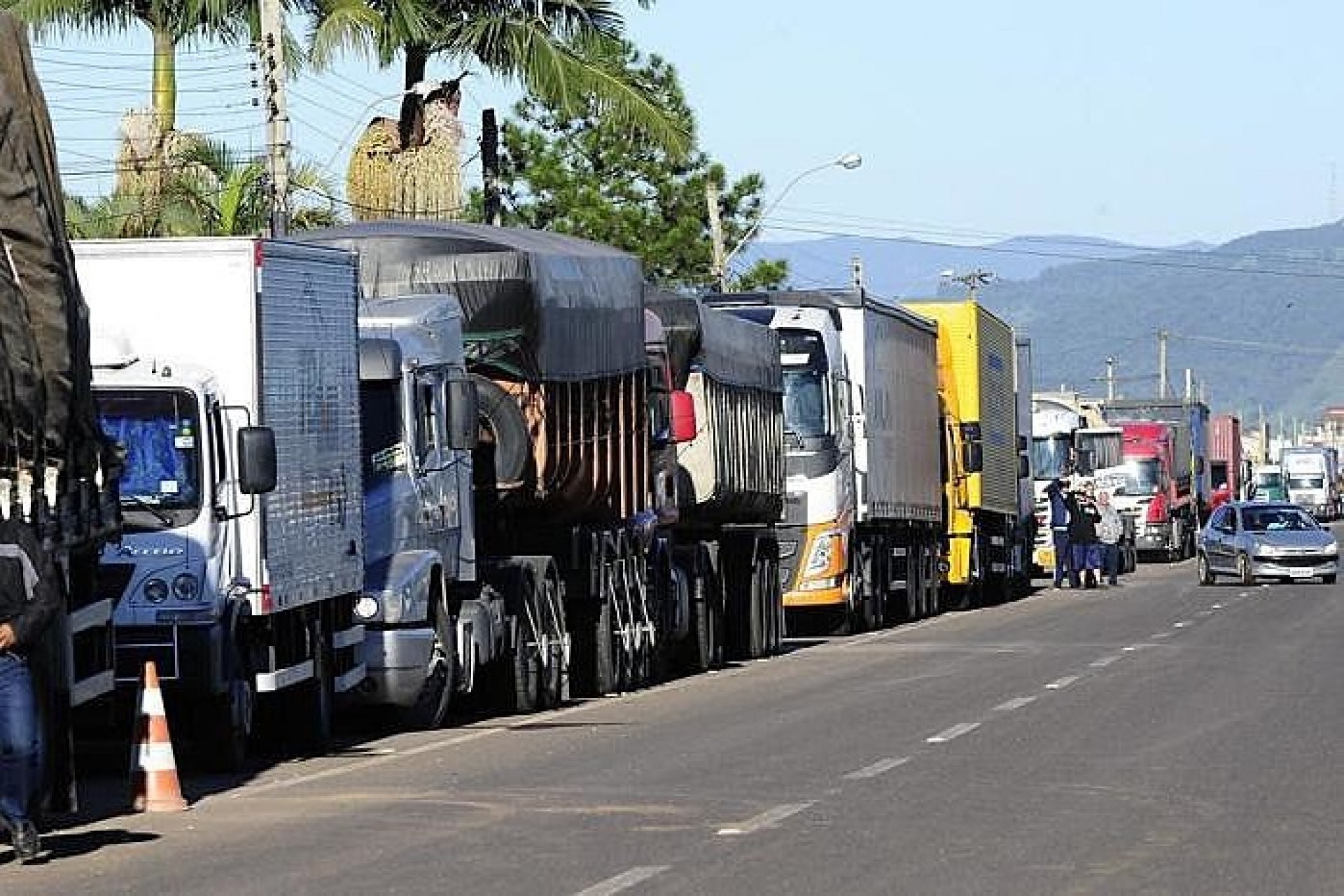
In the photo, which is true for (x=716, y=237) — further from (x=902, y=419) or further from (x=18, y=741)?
(x=18, y=741)

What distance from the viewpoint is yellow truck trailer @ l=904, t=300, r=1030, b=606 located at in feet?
153

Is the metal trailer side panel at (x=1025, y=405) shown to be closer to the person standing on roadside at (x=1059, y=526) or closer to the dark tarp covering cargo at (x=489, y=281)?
the person standing on roadside at (x=1059, y=526)

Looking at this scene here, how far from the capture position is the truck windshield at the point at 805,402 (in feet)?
121

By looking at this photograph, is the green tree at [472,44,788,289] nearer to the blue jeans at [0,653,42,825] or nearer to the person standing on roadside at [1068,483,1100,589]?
the person standing on roadside at [1068,483,1100,589]

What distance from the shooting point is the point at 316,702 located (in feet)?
66.2

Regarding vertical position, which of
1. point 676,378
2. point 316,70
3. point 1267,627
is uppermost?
point 316,70

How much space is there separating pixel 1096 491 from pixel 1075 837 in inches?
1911

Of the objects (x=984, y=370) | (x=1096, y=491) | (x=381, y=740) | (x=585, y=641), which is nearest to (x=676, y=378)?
(x=585, y=641)

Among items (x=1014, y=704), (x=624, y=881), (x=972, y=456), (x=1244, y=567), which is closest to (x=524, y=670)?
(x=1014, y=704)

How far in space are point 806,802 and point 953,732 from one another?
16.1 feet

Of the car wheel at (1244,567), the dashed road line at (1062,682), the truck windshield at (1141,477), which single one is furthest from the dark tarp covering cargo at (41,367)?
the truck windshield at (1141,477)

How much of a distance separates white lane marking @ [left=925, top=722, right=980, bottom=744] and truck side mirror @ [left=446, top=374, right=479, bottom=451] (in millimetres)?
3859

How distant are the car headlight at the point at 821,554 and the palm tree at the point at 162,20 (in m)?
8.74

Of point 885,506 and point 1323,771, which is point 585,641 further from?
point 885,506
